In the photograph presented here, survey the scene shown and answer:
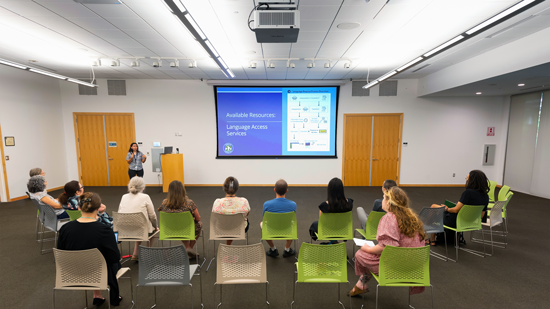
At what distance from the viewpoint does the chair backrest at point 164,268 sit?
2018mm

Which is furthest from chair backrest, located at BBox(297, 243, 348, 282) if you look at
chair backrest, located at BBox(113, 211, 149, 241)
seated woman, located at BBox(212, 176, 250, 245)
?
chair backrest, located at BBox(113, 211, 149, 241)

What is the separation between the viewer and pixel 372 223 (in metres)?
3.02

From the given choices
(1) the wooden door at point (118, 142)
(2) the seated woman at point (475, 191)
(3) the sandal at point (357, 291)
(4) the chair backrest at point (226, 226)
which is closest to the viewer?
(3) the sandal at point (357, 291)

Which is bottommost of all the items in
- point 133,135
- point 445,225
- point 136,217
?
point 445,225

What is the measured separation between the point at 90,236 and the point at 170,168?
5420 millimetres

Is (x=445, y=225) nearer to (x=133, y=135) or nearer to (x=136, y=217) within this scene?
(x=136, y=217)

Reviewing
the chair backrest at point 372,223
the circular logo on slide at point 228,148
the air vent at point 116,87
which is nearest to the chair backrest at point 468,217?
the chair backrest at point 372,223

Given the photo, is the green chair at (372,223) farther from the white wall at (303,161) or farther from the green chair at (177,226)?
the white wall at (303,161)

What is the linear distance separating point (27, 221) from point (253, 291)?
551cm

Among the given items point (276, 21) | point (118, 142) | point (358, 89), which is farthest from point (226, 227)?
point (118, 142)

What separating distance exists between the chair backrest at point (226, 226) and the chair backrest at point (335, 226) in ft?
3.38

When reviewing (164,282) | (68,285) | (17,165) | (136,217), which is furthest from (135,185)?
(17,165)

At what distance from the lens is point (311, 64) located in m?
5.50

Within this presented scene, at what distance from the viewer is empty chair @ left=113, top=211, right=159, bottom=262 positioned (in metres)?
2.88
